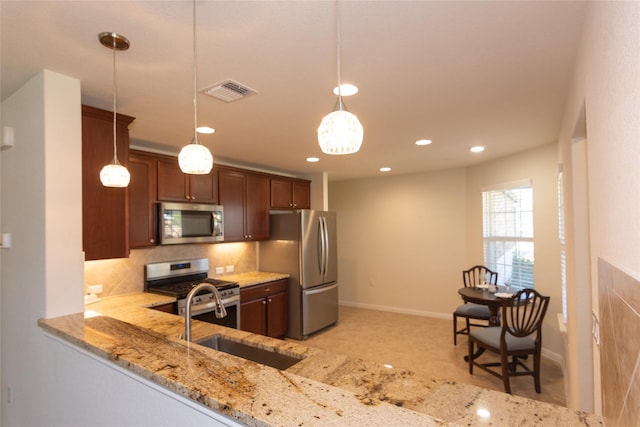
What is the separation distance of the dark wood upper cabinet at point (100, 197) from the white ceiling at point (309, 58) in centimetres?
17

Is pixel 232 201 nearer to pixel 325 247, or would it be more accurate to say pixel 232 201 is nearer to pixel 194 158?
pixel 325 247

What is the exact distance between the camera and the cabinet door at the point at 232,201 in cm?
400

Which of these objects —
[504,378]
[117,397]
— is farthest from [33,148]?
[504,378]

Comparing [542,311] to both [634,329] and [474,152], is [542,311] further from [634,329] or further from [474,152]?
[634,329]

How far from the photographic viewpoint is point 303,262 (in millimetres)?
4453

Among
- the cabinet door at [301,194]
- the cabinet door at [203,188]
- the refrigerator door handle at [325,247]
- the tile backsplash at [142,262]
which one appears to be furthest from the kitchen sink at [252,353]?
the cabinet door at [301,194]

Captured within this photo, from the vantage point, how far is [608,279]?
3.30 feet

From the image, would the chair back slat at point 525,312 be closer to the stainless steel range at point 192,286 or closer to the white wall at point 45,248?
the stainless steel range at point 192,286

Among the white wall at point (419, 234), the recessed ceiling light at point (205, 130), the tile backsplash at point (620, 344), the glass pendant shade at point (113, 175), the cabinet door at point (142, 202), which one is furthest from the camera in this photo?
the white wall at point (419, 234)

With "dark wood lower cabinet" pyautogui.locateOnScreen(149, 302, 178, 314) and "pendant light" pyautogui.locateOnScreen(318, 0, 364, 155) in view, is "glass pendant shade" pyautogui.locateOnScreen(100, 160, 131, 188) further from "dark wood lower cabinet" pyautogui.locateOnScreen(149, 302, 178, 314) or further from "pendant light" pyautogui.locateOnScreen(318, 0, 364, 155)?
"dark wood lower cabinet" pyautogui.locateOnScreen(149, 302, 178, 314)

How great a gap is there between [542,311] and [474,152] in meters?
1.90

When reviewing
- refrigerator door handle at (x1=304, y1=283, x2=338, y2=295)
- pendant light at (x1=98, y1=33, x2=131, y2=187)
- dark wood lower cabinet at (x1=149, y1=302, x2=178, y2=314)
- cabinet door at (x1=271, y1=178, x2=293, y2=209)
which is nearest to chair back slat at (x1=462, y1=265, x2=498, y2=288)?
refrigerator door handle at (x1=304, y1=283, x2=338, y2=295)

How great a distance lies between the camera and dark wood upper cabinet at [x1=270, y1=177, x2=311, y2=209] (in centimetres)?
474

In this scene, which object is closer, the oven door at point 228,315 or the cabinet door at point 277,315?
the oven door at point 228,315
